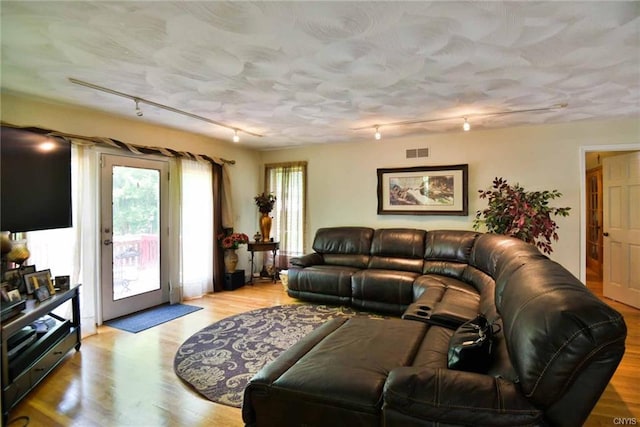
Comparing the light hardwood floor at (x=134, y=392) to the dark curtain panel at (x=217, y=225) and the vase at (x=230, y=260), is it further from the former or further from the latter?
the vase at (x=230, y=260)

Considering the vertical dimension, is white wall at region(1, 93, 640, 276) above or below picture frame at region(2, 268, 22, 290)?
above

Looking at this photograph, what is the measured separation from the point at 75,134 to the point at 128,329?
6.94 feet

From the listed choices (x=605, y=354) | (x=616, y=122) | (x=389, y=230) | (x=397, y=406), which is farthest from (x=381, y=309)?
(x=616, y=122)

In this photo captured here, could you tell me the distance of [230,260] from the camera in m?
5.12

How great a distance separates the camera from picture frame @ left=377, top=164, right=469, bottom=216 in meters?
4.57

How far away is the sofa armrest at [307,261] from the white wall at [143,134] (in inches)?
55.6

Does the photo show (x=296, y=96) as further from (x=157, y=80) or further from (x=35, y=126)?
(x=35, y=126)

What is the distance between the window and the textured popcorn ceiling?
2197mm

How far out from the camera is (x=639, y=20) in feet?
5.89

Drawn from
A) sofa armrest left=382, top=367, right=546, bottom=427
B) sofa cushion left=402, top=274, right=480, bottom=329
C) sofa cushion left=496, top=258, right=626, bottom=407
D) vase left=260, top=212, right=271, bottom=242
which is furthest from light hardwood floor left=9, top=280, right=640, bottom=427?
vase left=260, top=212, right=271, bottom=242

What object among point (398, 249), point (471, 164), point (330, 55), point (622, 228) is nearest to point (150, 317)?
point (398, 249)

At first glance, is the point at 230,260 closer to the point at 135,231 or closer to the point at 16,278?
the point at 135,231

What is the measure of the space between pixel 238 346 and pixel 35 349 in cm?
148

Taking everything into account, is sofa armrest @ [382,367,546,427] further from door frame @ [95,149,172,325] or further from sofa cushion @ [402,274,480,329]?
door frame @ [95,149,172,325]
